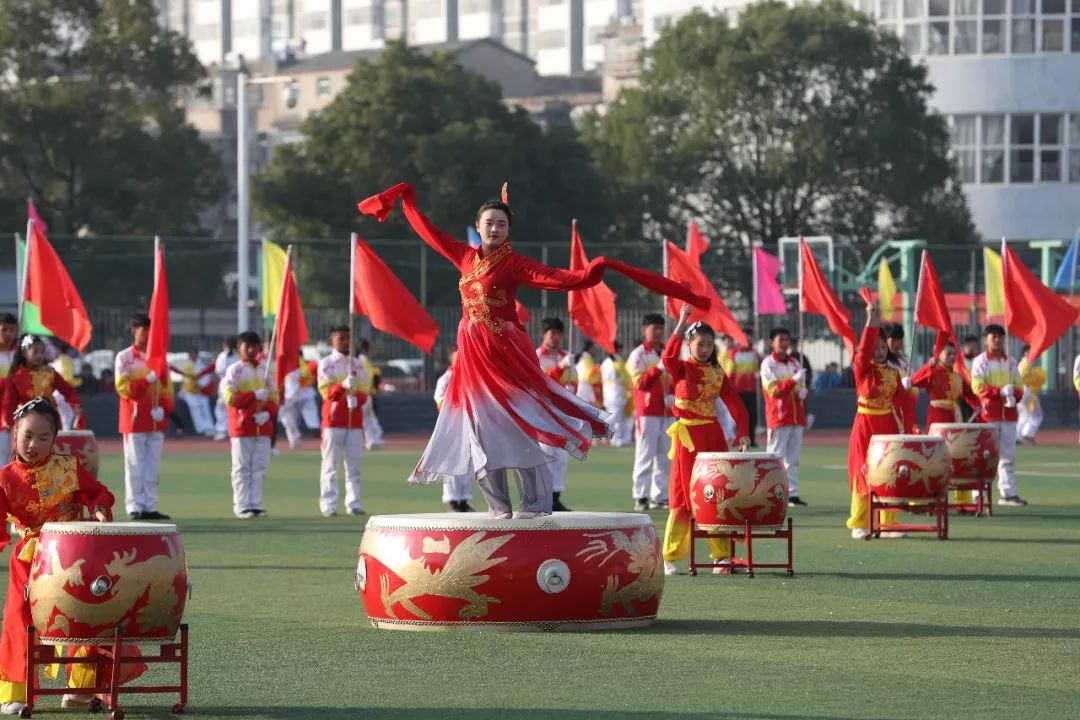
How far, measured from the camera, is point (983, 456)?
63.8 feet

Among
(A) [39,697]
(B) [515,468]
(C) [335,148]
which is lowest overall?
(A) [39,697]

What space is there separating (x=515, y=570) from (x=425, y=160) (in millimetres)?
38351

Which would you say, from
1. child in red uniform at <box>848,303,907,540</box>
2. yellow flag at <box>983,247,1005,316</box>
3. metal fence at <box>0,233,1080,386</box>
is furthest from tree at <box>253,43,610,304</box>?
child in red uniform at <box>848,303,907,540</box>

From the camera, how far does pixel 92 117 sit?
50438 mm

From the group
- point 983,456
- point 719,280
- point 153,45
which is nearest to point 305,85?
point 153,45

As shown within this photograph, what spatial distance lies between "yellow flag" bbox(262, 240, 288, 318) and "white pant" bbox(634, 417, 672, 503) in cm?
953

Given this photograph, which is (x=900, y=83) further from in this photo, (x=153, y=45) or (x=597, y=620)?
(x=597, y=620)

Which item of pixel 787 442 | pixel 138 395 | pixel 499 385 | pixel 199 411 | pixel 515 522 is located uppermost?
pixel 499 385

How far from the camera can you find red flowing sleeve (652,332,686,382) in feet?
46.4

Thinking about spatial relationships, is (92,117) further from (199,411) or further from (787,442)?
(787,442)

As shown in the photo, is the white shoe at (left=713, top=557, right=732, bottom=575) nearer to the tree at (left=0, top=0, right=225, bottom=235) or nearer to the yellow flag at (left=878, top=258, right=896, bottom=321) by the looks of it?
the yellow flag at (left=878, top=258, right=896, bottom=321)

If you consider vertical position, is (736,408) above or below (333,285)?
below

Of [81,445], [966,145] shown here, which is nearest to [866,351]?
[81,445]

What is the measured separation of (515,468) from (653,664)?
1557 mm
